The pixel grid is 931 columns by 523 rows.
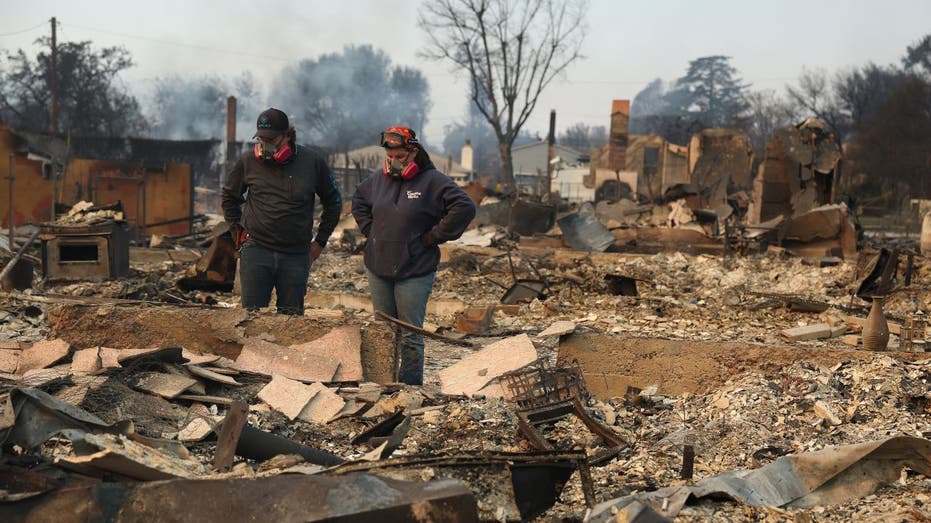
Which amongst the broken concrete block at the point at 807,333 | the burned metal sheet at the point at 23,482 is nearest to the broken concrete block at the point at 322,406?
the burned metal sheet at the point at 23,482

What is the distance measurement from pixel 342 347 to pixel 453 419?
1.25 m

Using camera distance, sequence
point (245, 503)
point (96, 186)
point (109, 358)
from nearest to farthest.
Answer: point (245, 503)
point (109, 358)
point (96, 186)

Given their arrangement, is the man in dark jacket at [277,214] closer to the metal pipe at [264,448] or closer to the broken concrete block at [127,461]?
the metal pipe at [264,448]

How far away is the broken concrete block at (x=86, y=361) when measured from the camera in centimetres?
540

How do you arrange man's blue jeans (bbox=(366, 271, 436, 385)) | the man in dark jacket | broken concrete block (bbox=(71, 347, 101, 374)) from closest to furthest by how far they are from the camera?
broken concrete block (bbox=(71, 347, 101, 374)) → man's blue jeans (bbox=(366, 271, 436, 385)) → the man in dark jacket

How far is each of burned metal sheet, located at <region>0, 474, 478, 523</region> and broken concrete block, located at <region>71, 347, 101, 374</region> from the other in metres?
2.46

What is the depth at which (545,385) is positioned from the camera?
17.8 feet

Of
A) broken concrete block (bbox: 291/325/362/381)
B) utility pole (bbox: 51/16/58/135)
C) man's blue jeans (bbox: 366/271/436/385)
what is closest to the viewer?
A: broken concrete block (bbox: 291/325/362/381)

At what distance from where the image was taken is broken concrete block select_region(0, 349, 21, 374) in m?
5.52

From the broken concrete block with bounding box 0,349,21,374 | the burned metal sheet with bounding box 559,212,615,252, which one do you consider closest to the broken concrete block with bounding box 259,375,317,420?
the broken concrete block with bounding box 0,349,21,374

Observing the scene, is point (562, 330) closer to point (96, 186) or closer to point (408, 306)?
point (408, 306)

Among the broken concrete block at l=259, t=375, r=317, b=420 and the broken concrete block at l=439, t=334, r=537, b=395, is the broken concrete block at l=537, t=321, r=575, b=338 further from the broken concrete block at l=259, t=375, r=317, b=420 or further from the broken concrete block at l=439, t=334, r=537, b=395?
the broken concrete block at l=259, t=375, r=317, b=420

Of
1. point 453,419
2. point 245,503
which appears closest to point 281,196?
point 453,419

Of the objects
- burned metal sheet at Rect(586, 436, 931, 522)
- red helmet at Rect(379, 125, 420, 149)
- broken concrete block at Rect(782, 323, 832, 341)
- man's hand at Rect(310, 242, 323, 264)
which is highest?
red helmet at Rect(379, 125, 420, 149)
